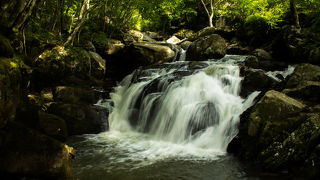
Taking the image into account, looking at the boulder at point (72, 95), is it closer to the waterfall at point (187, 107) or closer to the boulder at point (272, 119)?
the waterfall at point (187, 107)

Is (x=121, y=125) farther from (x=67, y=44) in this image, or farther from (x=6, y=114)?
(x=6, y=114)

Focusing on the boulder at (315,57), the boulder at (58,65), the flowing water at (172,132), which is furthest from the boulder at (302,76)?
the boulder at (58,65)

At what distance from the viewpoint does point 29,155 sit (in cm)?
314

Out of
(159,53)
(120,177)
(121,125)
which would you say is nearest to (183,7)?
(159,53)

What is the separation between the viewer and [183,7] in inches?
989

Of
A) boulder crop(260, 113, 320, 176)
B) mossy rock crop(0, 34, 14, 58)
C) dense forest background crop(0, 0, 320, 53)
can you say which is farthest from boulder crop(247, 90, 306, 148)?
mossy rock crop(0, 34, 14, 58)

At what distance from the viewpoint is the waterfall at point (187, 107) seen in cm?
666

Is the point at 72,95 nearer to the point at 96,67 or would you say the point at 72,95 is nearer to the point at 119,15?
the point at 96,67

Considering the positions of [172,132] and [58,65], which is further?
[58,65]

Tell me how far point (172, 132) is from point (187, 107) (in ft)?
3.41

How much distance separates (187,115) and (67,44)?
22.0 feet

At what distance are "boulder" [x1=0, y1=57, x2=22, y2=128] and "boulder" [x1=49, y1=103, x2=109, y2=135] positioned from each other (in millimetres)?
4194

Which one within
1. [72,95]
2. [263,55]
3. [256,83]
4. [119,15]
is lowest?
[72,95]

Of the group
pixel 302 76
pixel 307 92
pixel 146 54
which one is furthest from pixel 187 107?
pixel 146 54
